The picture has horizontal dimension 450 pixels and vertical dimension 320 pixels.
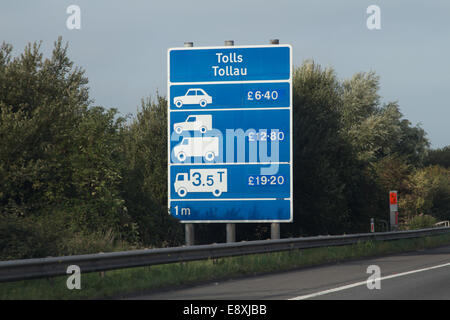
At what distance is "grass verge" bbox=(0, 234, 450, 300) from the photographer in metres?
11.5

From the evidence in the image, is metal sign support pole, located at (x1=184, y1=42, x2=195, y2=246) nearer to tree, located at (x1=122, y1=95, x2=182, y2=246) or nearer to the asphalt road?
tree, located at (x1=122, y1=95, x2=182, y2=246)

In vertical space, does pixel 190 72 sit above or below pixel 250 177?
above

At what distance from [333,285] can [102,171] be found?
10.2 meters

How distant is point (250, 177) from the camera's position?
22.4 metres

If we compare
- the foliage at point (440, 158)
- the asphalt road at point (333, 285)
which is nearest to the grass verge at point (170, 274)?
the asphalt road at point (333, 285)

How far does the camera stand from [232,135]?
73.0 feet

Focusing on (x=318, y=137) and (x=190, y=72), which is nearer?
(x=190, y=72)

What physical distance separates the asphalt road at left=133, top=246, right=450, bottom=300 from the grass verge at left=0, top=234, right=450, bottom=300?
0.55 metres

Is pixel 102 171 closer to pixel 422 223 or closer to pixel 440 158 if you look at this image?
pixel 422 223

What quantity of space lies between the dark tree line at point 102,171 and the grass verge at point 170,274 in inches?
131

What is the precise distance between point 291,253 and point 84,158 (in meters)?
7.07
